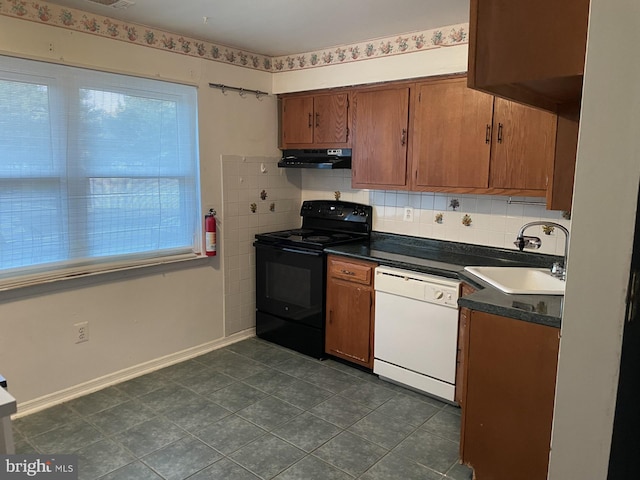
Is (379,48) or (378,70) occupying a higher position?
(379,48)

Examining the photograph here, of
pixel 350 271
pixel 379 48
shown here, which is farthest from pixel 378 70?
pixel 350 271

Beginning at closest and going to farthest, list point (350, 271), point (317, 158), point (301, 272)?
point (350, 271)
point (301, 272)
point (317, 158)

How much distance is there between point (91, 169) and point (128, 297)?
34.7 inches

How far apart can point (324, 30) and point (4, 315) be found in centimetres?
260

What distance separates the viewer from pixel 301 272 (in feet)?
12.1

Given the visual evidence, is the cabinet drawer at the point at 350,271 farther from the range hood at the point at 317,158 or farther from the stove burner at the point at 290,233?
the range hood at the point at 317,158

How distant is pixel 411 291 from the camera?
9.90ft

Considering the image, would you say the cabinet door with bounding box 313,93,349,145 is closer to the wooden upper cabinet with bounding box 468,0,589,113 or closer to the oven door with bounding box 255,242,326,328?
the oven door with bounding box 255,242,326,328

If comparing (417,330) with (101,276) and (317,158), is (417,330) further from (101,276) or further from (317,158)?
(101,276)

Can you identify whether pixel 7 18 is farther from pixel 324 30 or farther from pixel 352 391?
pixel 352 391

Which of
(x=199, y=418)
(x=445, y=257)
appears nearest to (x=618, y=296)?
(x=445, y=257)

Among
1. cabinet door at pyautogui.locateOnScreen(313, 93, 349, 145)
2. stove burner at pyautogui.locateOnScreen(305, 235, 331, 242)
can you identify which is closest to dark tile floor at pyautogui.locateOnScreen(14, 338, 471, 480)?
stove burner at pyautogui.locateOnScreen(305, 235, 331, 242)

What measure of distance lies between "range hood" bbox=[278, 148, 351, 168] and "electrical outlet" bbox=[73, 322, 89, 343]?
1941 millimetres

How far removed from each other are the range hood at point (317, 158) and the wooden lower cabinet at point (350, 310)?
74 centimetres
